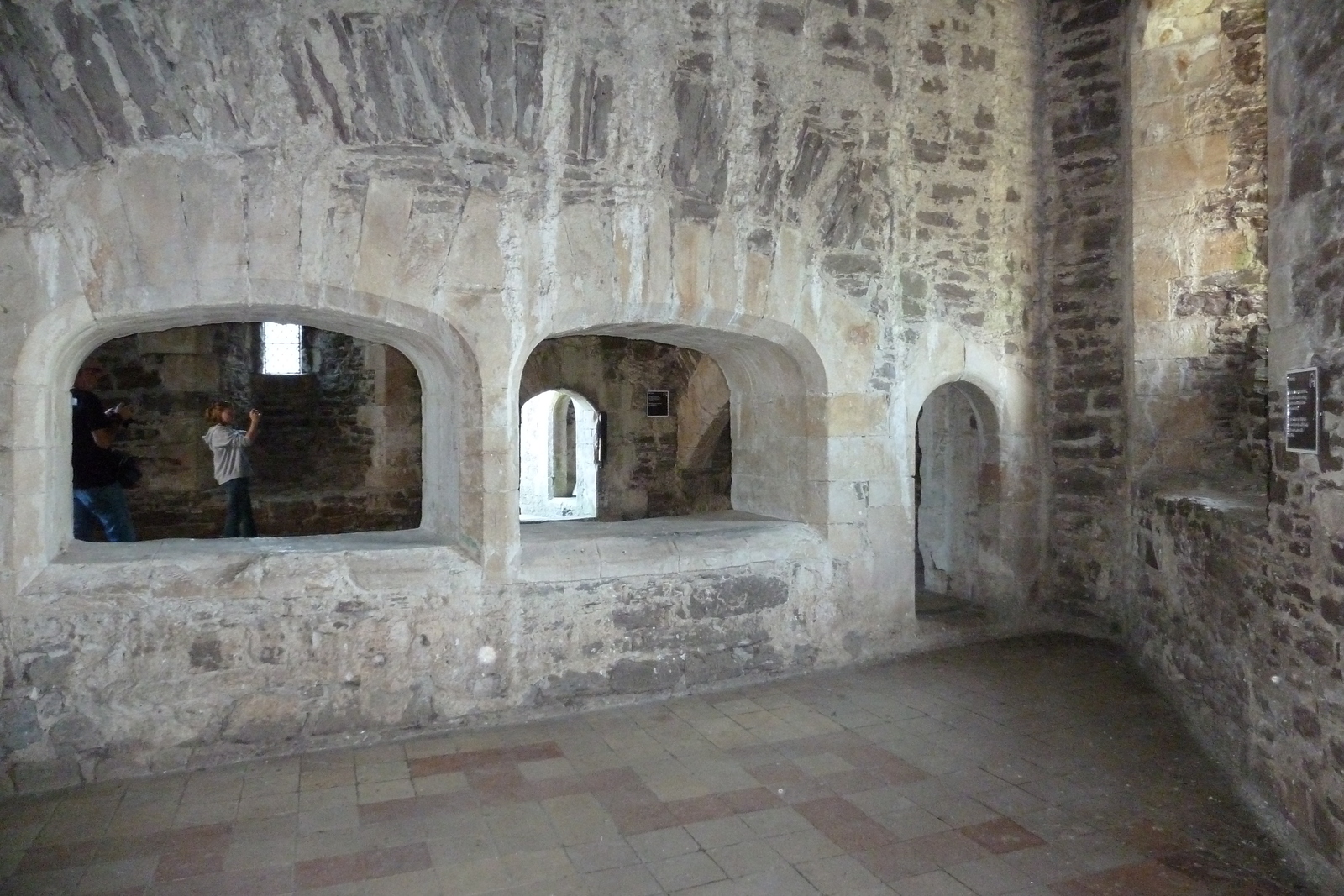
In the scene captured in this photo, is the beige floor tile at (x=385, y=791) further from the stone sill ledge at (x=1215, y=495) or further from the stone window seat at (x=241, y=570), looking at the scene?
the stone sill ledge at (x=1215, y=495)

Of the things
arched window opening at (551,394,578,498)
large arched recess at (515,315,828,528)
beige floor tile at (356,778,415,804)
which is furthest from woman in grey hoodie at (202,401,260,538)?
arched window opening at (551,394,578,498)

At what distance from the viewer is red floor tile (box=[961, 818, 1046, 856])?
10.0ft

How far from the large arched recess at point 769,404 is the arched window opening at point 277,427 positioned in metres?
4.92

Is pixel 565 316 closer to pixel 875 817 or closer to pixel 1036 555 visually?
pixel 875 817

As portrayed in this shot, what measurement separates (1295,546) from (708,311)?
2.72 metres

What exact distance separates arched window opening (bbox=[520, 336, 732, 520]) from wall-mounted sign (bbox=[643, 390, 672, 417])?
0.01 m

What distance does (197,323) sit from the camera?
4090 mm

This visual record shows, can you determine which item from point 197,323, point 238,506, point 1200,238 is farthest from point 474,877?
point 1200,238

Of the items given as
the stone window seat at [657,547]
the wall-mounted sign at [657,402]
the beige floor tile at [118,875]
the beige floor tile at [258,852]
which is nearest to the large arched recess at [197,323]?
the stone window seat at [657,547]

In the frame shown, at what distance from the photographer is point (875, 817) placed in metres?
3.29

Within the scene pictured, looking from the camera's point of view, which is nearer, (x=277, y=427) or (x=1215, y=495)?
(x=1215, y=495)

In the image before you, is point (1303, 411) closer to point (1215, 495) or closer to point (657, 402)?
point (1215, 495)

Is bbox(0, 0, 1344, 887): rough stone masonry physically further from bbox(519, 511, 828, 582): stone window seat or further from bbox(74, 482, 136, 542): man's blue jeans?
bbox(74, 482, 136, 542): man's blue jeans

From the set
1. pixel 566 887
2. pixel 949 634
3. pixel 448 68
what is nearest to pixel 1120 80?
pixel 949 634
